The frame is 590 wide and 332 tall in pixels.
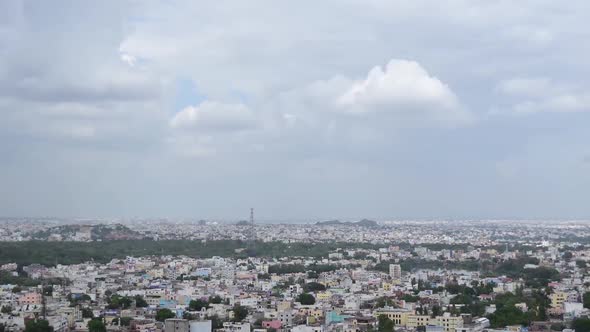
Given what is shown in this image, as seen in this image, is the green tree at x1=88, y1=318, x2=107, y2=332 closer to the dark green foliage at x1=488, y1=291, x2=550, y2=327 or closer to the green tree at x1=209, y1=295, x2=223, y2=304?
the green tree at x1=209, y1=295, x2=223, y2=304

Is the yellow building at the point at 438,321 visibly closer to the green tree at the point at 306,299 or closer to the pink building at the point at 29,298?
the green tree at the point at 306,299

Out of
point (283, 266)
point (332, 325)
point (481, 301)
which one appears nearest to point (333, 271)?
point (283, 266)

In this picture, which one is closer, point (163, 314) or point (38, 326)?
point (38, 326)

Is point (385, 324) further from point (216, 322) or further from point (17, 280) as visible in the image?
point (17, 280)

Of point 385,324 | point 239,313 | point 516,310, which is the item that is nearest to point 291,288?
point 239,313

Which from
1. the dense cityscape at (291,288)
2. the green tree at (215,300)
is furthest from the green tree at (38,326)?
the green tree at (215,300)
